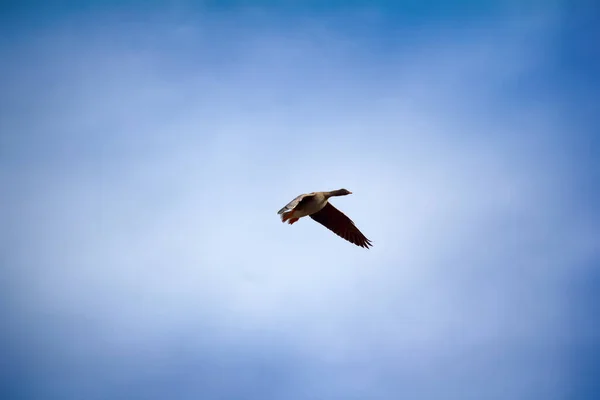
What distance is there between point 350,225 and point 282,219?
6.43m

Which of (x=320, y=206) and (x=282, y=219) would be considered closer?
(x=282, y=219)

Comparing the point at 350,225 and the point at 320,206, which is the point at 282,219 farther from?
the point at 350,225

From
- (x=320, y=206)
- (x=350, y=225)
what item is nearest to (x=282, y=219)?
(x=320, y=206)

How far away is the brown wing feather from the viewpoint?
83.9 ft

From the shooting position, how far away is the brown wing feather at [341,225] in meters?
25.6

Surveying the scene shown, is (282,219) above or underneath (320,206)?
underneath

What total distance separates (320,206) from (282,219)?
2.70 metres

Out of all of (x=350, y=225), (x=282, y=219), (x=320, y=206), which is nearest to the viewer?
(x=282, y=219)

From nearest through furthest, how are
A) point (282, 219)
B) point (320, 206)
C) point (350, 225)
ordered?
point (282, 219), point (320, 206), point (350, 225)

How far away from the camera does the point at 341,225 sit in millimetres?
26062

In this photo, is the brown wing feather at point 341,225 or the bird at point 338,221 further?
the brown wing feather at point 341,225

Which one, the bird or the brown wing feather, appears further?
the brown wing feather

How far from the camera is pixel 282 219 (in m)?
20.2

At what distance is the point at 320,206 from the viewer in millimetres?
22484
